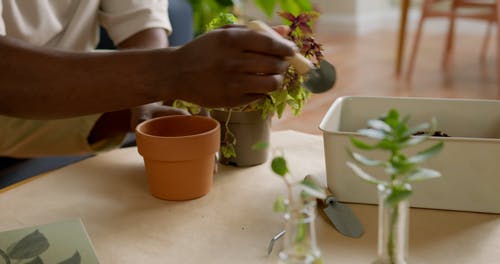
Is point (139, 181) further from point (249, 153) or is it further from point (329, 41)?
point (329, 41)

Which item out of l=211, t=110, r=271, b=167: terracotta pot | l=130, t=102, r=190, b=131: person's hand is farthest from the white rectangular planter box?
l=130, t=102, r=190, b=131: person's hand

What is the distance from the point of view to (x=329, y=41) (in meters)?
4.37

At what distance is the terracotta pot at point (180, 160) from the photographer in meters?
0.83

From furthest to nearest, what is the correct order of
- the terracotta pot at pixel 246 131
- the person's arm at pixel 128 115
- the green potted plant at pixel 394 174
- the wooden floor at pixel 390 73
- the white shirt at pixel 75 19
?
the wooden floor at pixel 390 73
the white shirt at pixel 75 19
the person's arm at pixel 128 115
the terracotta pot at pixel 246 131
the green potted plant at pixel 394 174

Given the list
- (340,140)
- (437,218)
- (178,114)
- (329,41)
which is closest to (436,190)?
(437,218)

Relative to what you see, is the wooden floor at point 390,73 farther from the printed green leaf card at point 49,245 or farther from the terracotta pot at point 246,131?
the printed green leaf card at point 49,245

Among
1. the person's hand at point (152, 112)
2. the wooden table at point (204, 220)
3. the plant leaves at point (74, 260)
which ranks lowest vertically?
the wooden table at point (204, 220)

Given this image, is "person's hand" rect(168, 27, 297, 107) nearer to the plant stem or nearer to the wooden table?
the wooden table

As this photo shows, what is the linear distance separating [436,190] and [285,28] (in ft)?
0.97

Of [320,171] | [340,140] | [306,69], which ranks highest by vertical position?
[306,69]

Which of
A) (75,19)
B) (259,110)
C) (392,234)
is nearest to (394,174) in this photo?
(392,234)

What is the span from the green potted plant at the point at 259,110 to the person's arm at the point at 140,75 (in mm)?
146

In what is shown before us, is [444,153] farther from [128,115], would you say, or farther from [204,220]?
[128,115]

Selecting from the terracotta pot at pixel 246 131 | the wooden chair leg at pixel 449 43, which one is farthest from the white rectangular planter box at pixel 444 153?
the wooden chair leg at pixel 449 43
